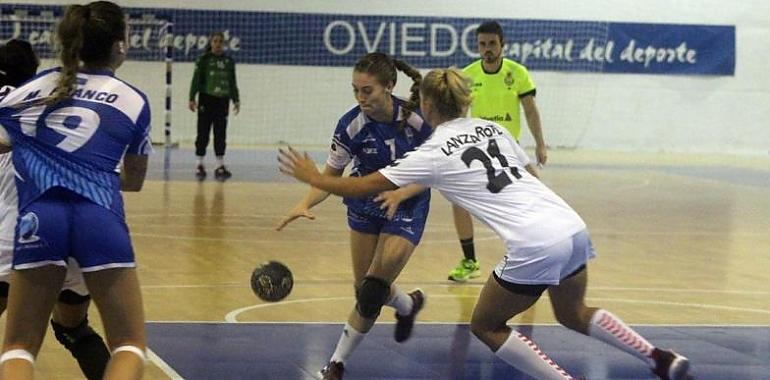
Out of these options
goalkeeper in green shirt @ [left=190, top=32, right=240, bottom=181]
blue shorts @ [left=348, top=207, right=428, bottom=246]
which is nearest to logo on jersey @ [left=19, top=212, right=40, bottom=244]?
blue shorts @ [left=348, top=207, right=428, bottom=246]

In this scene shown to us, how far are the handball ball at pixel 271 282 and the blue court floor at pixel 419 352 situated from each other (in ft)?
1.38

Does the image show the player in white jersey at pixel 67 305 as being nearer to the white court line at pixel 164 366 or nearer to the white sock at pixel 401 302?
the white court line at pixel 164 366

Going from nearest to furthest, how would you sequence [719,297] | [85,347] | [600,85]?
1. [85,347]
2. [719,297]
3. [600,85]

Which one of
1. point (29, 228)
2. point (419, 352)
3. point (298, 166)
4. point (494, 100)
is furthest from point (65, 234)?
point (494, 100)

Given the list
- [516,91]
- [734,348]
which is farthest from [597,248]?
[734,348]

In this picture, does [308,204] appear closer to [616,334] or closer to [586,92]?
[616,334]

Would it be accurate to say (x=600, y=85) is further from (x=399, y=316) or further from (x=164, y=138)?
(x=399, y=316)

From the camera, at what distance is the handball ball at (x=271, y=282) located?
713 centimetres

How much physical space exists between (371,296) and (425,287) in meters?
3.67

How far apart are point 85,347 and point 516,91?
237 inches

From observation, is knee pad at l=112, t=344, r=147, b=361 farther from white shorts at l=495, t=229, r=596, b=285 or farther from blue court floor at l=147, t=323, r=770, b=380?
blue court floor at l=147, t=323, r=770, b=380

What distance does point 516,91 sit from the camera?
11.2 m

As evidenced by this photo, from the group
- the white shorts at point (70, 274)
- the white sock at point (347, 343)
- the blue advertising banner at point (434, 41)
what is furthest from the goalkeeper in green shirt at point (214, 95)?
the white shorts at point (70, 274)

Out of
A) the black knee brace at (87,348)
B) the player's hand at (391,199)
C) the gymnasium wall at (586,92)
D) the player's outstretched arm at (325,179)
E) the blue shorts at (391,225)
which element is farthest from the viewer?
the gymnasium wall at (586,92)
